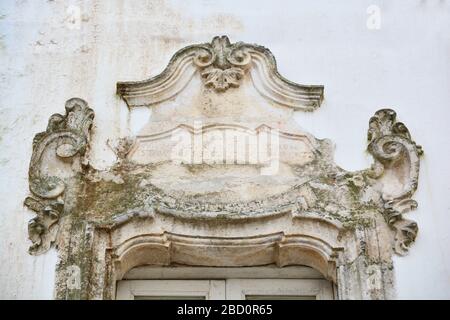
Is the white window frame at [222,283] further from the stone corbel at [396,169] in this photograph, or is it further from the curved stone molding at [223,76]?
the curved stone molding at [223,76]

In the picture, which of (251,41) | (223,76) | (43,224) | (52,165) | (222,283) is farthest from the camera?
(251,41)

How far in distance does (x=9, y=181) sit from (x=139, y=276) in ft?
3.13

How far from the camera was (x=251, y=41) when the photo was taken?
6168 mm

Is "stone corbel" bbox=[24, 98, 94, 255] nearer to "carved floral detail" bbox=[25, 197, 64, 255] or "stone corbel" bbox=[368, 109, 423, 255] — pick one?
"carved floral detail" bbox=[25, 197, 64, 255]

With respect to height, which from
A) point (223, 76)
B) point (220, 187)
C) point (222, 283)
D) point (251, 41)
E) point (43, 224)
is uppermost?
point (251, 41)

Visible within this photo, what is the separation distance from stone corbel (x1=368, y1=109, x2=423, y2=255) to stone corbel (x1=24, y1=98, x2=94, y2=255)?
1.72 m

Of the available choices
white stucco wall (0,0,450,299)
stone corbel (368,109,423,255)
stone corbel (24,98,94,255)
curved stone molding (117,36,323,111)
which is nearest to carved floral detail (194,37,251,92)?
curved stone molding (117,36,323,111)

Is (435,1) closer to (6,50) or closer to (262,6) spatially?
(262,6)

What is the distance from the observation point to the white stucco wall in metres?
5.70

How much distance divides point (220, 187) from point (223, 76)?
0.81 meters

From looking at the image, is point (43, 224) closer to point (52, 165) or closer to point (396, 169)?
point (52, 165)

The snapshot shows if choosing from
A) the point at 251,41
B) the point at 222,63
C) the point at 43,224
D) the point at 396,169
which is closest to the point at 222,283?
the point at 43,224
